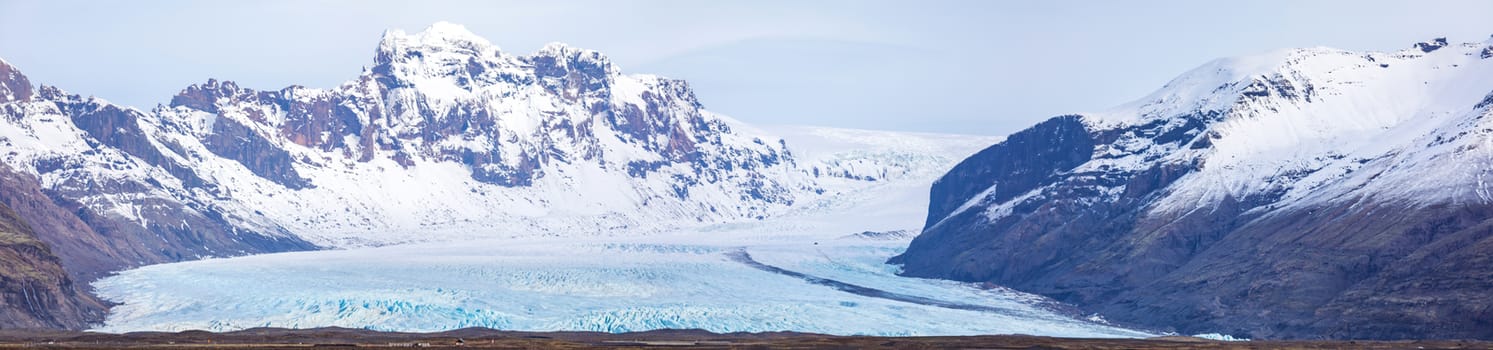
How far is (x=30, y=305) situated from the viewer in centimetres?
19762

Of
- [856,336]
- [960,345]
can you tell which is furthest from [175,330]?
[960,345]

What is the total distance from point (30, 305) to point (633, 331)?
60547 mm

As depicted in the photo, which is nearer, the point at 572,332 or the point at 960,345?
the point at 960,345

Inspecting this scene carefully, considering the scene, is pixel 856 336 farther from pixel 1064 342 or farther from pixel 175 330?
pixel 175 330

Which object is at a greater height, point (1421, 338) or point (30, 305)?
point (30, 305)

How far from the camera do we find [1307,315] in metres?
199

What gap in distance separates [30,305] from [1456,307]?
13925 centimetres

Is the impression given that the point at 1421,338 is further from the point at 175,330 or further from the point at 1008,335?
the point at 175,330

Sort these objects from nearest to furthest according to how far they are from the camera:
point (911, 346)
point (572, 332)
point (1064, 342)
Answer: point (911, 346) < point (1064, 342) < point (572, 332)

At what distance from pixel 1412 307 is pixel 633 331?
7588 cm

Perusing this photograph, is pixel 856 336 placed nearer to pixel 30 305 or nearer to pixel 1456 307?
pixel 1456 307

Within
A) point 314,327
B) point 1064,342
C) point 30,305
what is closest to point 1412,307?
point 1064,342

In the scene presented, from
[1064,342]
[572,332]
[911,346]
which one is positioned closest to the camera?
[911,346]

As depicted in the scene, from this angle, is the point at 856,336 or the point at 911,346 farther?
the point at 856,336
